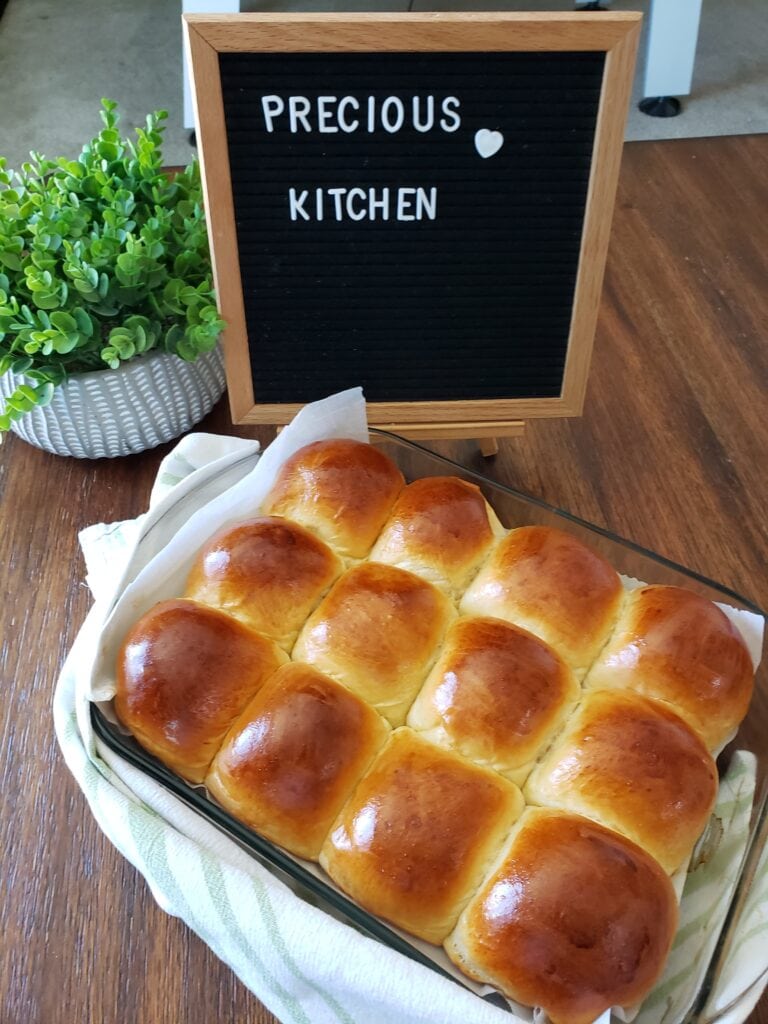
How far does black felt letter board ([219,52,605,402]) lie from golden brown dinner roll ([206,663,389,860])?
0.37 metres

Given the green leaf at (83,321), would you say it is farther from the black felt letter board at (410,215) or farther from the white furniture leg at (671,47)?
the white furniture leg at (671,47)

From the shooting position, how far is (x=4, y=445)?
991mm

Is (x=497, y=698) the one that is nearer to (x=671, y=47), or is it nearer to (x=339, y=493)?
(x=339, y=493)

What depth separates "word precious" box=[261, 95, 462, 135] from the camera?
2.40ft

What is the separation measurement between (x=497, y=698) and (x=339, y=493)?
240 mm

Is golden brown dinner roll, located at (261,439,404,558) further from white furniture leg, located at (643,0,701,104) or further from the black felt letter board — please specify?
white furniture leg, located at (643,0,701,104)

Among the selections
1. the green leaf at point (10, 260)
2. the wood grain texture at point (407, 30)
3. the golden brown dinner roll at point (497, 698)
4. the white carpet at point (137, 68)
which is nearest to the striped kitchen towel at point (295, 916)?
the golden brown dinner roll at point (497, 698)

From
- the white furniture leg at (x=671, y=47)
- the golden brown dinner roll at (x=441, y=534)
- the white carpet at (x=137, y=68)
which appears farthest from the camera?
the white carpet at (x=137, y=68)

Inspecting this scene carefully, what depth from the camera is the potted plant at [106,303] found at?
0.78 metres

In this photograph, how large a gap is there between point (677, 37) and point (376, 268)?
5.27 feet

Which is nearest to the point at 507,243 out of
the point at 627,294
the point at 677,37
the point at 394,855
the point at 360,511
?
the point at 360,511

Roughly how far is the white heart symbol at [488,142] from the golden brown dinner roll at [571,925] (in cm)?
56

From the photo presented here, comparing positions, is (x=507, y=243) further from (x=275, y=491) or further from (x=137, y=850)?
(x=137, y=850)

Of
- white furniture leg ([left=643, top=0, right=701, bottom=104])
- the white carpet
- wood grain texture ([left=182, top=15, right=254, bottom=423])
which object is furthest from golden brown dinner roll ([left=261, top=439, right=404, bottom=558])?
white furniture leg ([left=643, top=0, right=701, bottom=104])
